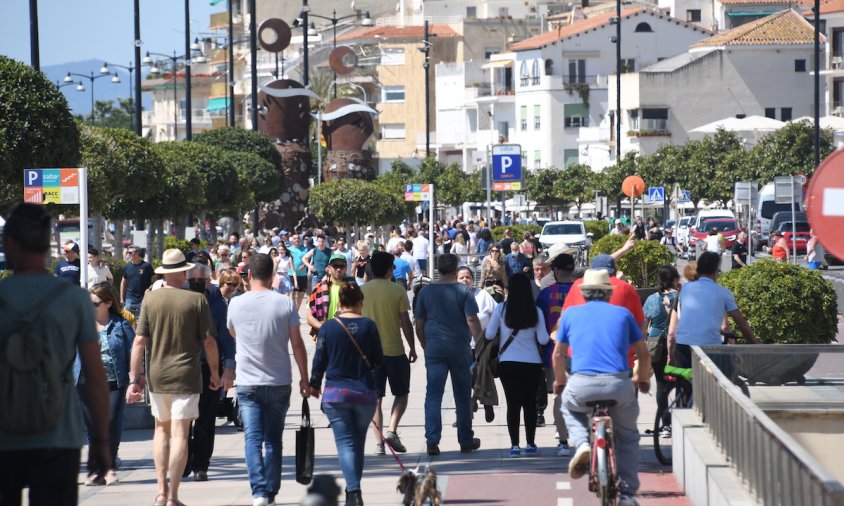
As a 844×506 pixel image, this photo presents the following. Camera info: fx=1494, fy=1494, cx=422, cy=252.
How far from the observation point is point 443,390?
12164 millimetres

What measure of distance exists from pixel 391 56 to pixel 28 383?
113684 mm

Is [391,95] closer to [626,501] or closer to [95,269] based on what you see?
[95,269]

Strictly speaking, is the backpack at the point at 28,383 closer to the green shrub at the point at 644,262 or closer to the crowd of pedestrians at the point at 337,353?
the crowd of pedestrians at the point at 337,353

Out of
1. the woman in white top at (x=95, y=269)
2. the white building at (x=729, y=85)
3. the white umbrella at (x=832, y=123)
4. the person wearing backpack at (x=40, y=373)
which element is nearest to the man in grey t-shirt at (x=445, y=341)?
the person wearing backpack at (x=40, y=373)

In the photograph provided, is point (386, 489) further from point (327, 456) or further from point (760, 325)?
point (760, 325)

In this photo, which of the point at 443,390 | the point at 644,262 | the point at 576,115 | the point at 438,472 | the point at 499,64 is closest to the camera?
the point at 438,472

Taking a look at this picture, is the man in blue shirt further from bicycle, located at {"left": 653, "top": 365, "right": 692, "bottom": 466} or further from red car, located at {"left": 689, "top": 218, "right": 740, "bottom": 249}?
red car, located at {"left": 689, "top": 218, "right": 740, "bottom": 249}

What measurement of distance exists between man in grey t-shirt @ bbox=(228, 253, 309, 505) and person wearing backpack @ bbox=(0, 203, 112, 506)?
335cm

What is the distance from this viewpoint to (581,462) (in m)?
8.94

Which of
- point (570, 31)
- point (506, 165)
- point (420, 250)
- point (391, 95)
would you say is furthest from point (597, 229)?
point (391, 95)

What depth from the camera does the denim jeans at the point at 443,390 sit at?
12289 mm

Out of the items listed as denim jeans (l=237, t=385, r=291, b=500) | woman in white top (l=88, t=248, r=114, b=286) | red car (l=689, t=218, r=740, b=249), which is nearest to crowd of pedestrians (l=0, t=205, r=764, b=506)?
denim jeans (l=237, t=385, r=291, b=500)

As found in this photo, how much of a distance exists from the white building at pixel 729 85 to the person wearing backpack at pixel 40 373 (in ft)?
256

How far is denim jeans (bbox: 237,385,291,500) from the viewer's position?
31.4ft
